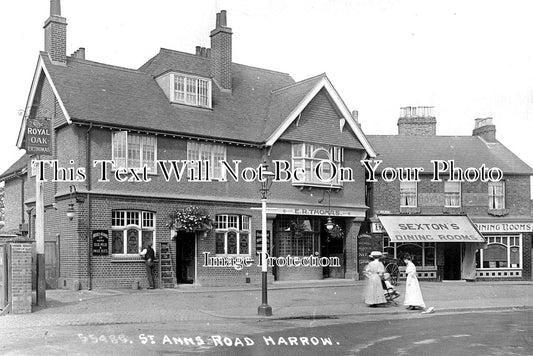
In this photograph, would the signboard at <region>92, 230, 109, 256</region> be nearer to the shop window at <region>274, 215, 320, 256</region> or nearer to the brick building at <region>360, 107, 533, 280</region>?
the shop window at <region>274, 215, 320, 256</region>

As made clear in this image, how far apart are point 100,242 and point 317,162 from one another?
439 inches

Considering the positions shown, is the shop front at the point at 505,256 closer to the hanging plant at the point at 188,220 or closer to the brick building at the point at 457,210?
the brick building at the point at 457,210

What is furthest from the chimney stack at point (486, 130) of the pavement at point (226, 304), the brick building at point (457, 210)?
the pavement at point (226, 304)

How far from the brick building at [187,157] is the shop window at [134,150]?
4 cm

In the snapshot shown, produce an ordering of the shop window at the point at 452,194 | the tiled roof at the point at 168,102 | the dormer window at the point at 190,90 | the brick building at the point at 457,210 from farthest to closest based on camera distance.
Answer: the shop window at the point at 452,194, the brick building at the point at 457,210, the dormer window at the point at 190,90, the tiled roof at the point at 168,102

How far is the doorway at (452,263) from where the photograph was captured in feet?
120

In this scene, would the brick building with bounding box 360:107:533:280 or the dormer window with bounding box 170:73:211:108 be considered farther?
the brick building with bounding box 360:107:533:280

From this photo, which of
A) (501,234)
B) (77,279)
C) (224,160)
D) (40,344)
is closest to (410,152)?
(501,234)

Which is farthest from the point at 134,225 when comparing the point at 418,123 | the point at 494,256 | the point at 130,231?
the point at 494,256

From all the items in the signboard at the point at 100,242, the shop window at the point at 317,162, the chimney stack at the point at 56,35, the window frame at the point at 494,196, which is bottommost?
the signboard at the point at 100,242

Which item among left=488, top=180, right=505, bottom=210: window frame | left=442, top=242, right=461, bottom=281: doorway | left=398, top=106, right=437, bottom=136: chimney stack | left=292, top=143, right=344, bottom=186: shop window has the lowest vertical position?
left=442, top=242, right=461, bottom=281: doorway

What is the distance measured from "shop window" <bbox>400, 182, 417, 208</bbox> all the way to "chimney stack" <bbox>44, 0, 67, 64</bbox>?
19124 mm

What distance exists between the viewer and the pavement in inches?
656

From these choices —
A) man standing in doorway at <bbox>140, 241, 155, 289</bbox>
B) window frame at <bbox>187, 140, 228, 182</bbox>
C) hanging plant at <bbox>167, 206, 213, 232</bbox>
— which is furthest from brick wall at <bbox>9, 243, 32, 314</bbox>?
window frame at <bbox>187, 140, 228, 182</bbox>
